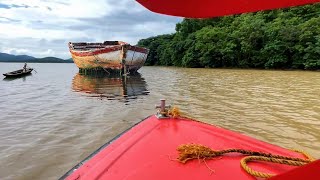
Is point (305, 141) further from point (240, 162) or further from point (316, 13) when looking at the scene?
point (316, 13)

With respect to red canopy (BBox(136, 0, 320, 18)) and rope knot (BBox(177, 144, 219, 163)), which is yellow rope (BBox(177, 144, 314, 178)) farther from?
red canopy (BBox(136, 0, 320, 18))

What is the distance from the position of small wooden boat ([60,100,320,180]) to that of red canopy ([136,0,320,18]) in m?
1.36

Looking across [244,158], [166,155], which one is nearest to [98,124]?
[166,155]

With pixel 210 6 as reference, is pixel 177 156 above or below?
below

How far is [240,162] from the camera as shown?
7.83ft

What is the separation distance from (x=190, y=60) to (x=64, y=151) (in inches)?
2006

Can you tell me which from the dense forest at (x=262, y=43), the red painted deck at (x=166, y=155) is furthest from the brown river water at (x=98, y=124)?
the dense forest at (x=262, y=43)

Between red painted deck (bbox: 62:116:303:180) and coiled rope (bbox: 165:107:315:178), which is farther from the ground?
coiled rope (bbox: 165:107:315:178)

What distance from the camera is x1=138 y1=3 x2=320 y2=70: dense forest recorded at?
3864 cm

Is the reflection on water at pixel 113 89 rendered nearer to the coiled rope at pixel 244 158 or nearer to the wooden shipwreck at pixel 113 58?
the wooden shipwreck at pixel 113 58

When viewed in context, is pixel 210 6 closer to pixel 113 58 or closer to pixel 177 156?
pixel 177 156

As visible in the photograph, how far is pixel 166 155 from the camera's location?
2.71 metres

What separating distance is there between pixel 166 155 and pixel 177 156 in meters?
0.10

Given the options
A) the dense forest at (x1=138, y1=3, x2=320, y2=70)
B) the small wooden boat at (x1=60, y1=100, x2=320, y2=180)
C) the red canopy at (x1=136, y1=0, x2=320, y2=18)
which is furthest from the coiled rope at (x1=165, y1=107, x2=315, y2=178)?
the dense forest at (x1=138, y1=3, x2=320, y2=70)
